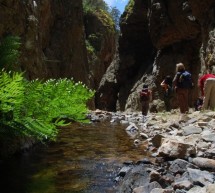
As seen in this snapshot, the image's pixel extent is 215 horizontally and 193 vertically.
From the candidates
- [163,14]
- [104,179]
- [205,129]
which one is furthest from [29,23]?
[163,14]

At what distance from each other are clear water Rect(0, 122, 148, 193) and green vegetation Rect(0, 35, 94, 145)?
2.16 feet

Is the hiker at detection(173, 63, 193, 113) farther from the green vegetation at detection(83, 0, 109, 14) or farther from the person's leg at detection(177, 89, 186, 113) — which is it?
the green vegetation at detection(83, 0, 109, 14)

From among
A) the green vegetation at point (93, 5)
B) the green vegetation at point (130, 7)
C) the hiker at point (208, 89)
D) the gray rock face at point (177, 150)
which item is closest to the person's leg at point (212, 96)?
the hiker at point (208, 89)

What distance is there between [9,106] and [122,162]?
267cm

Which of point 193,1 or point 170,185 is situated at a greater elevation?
point 193,1

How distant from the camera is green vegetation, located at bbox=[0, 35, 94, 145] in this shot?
3.34 m

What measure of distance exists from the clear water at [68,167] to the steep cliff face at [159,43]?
36.4 feet

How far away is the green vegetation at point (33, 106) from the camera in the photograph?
334 cm

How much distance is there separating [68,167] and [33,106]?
1.67 m

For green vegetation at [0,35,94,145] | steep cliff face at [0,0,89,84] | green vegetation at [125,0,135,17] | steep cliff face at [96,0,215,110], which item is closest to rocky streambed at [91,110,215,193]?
green vegetation at [0,35,94,145]

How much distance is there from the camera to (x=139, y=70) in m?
31.8

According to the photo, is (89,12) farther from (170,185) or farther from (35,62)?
(170,185)

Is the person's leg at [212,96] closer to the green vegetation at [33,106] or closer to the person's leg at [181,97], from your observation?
the person's leg at [181,97]

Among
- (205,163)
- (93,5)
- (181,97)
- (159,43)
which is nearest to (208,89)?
(181,97)
